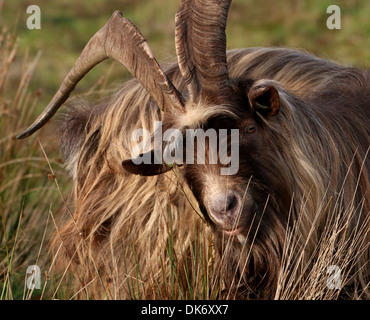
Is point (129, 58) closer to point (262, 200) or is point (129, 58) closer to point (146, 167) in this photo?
point (146, 167)

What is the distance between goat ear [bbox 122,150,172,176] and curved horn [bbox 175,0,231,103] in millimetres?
362

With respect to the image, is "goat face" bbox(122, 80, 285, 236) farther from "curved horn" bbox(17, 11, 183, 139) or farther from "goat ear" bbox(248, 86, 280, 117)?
"curved horn" bbox(17, 11, 183, 139)

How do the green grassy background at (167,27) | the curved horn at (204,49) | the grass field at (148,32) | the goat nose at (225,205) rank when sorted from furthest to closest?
the green grassy background at (167,27), the grass field at (148,32), the curved horn at (204,49), the goat nose at (225,205)

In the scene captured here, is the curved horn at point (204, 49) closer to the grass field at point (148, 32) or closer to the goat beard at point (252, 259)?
the goat beard at point (252, 259)

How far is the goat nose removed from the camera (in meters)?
4.14

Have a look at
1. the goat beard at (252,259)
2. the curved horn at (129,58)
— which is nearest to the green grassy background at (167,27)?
the curved horn at (129,58)

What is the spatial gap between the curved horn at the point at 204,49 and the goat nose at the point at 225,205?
0.48m

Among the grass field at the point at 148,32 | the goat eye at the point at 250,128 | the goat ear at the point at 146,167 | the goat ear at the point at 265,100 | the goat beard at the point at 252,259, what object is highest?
the grass field at the point at 148,32

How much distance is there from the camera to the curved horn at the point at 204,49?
4266mm

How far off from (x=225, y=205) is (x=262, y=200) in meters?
0.28

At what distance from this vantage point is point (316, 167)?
14.8 ft

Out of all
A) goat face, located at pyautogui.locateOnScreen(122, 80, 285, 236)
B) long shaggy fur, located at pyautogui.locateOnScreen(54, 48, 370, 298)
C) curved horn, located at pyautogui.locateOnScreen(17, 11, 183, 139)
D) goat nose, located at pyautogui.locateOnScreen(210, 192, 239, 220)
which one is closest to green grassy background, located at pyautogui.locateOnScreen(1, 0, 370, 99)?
long shaggy fur, located at pyautogui.locateOnScreen(54, 48, 370, 298)

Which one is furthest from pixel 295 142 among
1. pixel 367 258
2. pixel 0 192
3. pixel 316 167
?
pixel 0 192
